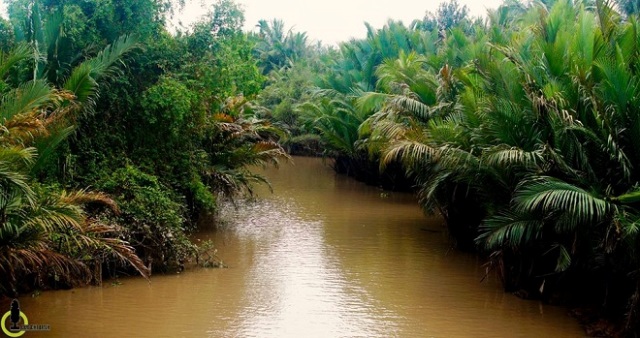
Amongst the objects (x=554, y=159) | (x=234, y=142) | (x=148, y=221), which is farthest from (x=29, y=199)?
(x=234, y=142)

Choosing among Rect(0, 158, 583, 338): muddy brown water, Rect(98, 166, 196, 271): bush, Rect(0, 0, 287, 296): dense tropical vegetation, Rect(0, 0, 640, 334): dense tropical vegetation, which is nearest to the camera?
Rect(0, 0, 640, 334): dense tropical vegetation

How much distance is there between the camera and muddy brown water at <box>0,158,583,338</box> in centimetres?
751

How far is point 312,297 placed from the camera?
8.80m

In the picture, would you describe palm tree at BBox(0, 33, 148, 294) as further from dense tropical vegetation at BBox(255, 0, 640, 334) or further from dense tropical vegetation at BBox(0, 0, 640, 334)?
dense tropical vegetation at BBox(255, 0, 640, 334)

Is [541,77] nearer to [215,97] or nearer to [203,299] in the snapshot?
[203,299]

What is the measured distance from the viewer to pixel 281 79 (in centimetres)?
3672

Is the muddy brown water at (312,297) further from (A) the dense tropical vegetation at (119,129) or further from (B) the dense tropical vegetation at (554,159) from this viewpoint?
(B) the dense tropical vegetation at (554,159)

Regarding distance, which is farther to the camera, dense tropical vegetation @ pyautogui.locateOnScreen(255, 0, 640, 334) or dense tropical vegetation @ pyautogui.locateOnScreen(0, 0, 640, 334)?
dense tropical vegetation @ pyautogui.locateOnScreen(255, 0, 640, 334)

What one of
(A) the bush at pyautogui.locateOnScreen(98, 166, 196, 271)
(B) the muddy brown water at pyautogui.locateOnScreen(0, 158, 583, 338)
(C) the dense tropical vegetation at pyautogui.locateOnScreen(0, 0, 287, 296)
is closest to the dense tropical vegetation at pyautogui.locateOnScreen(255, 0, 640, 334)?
(B) the muddy brown water at pyautogui.locateOnScreen(0, 158, 583, 338)

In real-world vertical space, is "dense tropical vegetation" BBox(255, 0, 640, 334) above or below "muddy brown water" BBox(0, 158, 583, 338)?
above

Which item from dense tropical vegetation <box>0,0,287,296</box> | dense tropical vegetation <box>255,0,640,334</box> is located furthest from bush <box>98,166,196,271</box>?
dense tropical vegetation <box>255,0,640,334</box>

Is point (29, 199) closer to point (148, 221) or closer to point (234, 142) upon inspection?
point (148, 221)

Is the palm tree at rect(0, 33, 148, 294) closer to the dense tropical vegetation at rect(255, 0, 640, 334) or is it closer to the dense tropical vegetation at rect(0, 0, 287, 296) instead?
the dense tropical vegetation at rect(0, 0, 287, 296)

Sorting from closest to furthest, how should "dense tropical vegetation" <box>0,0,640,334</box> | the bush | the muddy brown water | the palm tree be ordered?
the palm tree, "dense tropical vegetation" <box>0,0,640,334</box>, the muddy brown water, the bush
